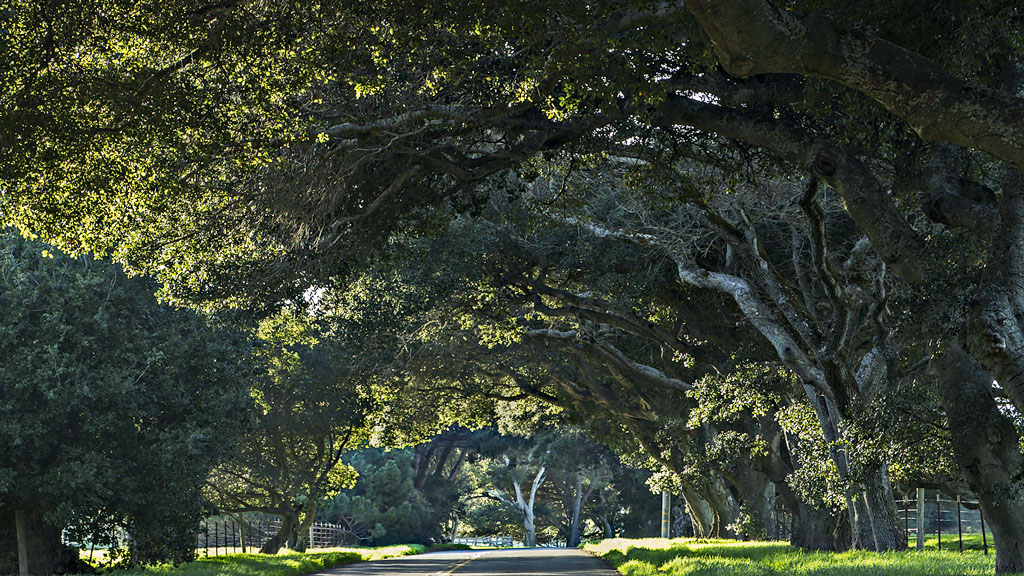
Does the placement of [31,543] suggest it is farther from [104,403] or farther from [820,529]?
[820,529]

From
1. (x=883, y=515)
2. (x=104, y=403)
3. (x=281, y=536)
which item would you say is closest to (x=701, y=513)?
(x=281, y=536)

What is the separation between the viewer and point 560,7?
9.34 m

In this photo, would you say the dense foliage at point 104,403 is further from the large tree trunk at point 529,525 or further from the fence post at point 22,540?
the large tree trunk at point 529,525

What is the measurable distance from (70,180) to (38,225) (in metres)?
0.85

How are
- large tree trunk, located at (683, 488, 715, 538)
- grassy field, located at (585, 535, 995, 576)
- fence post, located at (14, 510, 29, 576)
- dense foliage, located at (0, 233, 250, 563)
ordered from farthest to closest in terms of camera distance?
large tree trunk, located at (683, 488, 715, 538) < fence post, located at (14, 510, 29, 576) < dense foliage, located at (0, 233, 250, 563) < grassy field, located at (585, 535, 995, 576)

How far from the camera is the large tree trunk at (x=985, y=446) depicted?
11.6 metres

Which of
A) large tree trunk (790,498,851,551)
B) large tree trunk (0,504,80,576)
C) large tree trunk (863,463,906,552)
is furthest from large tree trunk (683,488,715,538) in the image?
large tree trunk (0,504,80,576)

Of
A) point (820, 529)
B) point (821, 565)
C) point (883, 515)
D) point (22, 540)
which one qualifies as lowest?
point (820, 529)

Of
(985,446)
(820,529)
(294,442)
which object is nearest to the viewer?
(985,446)

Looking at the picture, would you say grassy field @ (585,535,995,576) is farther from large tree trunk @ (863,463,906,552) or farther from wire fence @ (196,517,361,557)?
wire fence @ (196,517,361,557)

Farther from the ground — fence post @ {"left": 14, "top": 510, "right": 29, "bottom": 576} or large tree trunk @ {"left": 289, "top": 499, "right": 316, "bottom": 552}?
fence post @ {"left": 14, "top": 510, "right": 29, "bottom": 576}

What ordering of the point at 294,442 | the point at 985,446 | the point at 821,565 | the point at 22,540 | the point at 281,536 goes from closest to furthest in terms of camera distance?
the point at 985,446 → the point at 821,565 → the point at 22,540 → the point at 294,442 → the point at 281,536

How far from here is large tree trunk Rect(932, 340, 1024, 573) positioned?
11.6 meters

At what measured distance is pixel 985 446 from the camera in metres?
11.7
